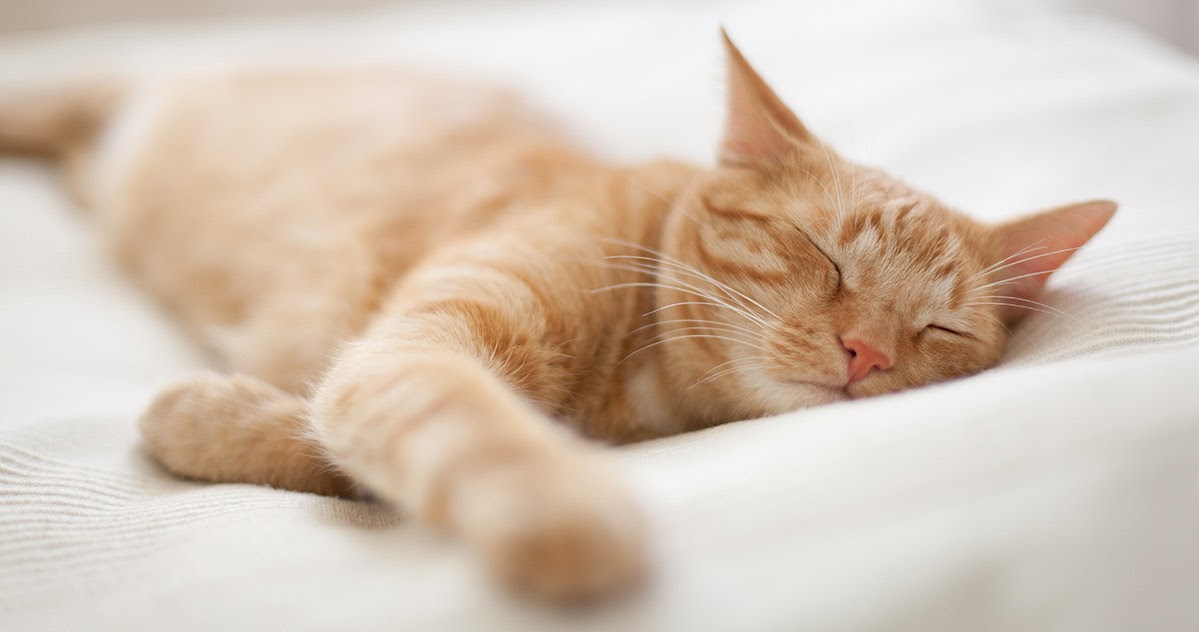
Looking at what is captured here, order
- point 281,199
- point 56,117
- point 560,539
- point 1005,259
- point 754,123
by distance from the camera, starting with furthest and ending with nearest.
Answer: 1. point 56,117
2. point 281,199
3. point 754,123
4. point 1005,259
5. point 560,539

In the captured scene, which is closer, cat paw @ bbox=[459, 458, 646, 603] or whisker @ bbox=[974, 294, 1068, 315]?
cat paw @ bbox=[459, 458, 646, 603]

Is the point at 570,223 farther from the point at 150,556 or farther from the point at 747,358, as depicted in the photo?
the point at 150,556

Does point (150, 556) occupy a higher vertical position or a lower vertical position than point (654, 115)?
lower

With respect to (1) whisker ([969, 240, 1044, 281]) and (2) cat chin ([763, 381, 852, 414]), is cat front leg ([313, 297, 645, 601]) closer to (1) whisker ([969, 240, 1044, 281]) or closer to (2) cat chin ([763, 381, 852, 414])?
(2) cat chin ([763, 381, 852, 414])

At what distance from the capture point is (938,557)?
0.70 m

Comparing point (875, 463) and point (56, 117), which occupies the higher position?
point (56, 117)

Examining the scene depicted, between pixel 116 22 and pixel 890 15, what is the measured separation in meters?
3.60

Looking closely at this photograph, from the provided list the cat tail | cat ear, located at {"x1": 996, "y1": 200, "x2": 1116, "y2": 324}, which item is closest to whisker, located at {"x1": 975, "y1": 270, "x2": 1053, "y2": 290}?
cat ear, located at {"x1": 996, "y1": 200, "x2": 1116, "y2": 324}

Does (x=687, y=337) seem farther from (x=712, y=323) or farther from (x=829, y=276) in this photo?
(x=829, y=276)

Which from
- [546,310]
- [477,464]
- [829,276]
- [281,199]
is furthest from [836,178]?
[281,199]

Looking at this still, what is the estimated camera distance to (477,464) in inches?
29.5

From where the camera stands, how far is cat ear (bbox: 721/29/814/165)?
1.41 m

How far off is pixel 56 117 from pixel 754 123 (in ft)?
8.04

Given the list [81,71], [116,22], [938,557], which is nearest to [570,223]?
[938,557]
